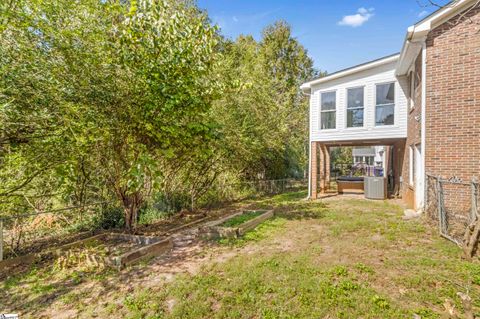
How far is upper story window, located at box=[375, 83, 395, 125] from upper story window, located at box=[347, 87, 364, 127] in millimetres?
640

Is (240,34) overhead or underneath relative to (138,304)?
overhead

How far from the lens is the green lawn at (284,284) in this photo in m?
3.46

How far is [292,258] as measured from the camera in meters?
5.06

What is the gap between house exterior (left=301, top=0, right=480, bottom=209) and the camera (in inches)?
279

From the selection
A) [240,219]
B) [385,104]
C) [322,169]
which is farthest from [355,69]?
[240,219]

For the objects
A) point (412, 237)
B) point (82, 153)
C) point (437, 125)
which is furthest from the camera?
point (437, 125)

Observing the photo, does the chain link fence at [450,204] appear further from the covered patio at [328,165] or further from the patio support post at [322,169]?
the patio support post at [322,169]

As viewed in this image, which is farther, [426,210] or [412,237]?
[426,210]

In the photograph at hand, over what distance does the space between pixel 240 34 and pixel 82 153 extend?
77.7ft

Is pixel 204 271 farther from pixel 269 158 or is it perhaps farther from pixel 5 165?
pixel 269 158

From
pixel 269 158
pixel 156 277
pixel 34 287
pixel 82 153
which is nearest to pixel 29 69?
pixel 82 153

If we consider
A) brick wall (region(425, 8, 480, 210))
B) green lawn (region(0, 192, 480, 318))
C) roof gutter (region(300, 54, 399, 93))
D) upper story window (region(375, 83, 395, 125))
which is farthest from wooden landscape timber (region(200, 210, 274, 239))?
roof gutter (region(300, 54, 399, 93))

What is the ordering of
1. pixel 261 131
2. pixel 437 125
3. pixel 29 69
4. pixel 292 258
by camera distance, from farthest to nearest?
pixel 261 131 → pixel 437 125 → pixel 292 258 → pixel 29 69

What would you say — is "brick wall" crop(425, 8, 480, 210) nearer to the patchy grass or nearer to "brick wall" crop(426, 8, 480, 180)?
"brick wall" crop(426, 8, 480, 180)
